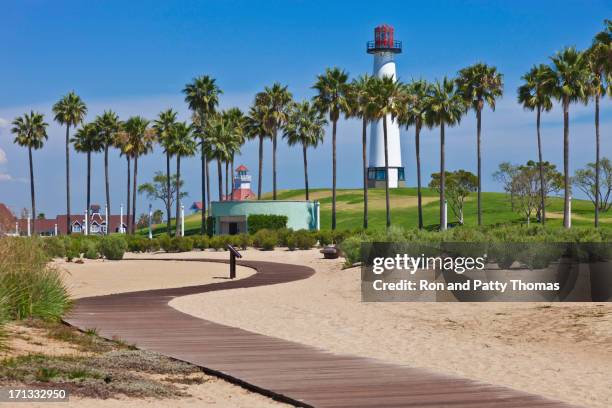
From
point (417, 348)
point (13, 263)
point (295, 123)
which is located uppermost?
point (295, 123)

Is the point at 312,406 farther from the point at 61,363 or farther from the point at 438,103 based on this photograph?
the point at 438,103

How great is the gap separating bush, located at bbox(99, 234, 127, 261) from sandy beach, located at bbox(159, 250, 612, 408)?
107 feet

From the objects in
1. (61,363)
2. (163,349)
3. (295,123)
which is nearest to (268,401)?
(61,363)

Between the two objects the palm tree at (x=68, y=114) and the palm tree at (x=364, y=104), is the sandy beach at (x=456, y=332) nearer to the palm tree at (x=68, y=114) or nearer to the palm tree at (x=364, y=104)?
the palm tree at (x=364, y=104)

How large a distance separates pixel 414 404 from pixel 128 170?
92203 mm

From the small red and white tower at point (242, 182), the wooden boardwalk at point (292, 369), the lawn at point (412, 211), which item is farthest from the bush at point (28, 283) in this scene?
the small red and white tower at point (242, 182)

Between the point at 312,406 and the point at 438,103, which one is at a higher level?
the point at 438,103

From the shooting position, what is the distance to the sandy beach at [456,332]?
13250 mm

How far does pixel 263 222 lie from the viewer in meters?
81.1

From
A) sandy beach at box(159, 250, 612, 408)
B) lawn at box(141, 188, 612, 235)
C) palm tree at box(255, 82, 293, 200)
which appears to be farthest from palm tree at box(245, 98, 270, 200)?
sandy beach at box(159, 250, 612, 408)

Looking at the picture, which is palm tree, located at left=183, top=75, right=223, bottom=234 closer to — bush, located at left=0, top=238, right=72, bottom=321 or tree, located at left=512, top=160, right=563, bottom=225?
tree, located at left=512, top=160, right=563, bottom=225

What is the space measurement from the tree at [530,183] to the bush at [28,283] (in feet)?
313

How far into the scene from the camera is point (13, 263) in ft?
55.4

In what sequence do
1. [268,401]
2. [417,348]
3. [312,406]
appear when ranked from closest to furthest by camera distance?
[312,406]
[268,401]
[417,348]
